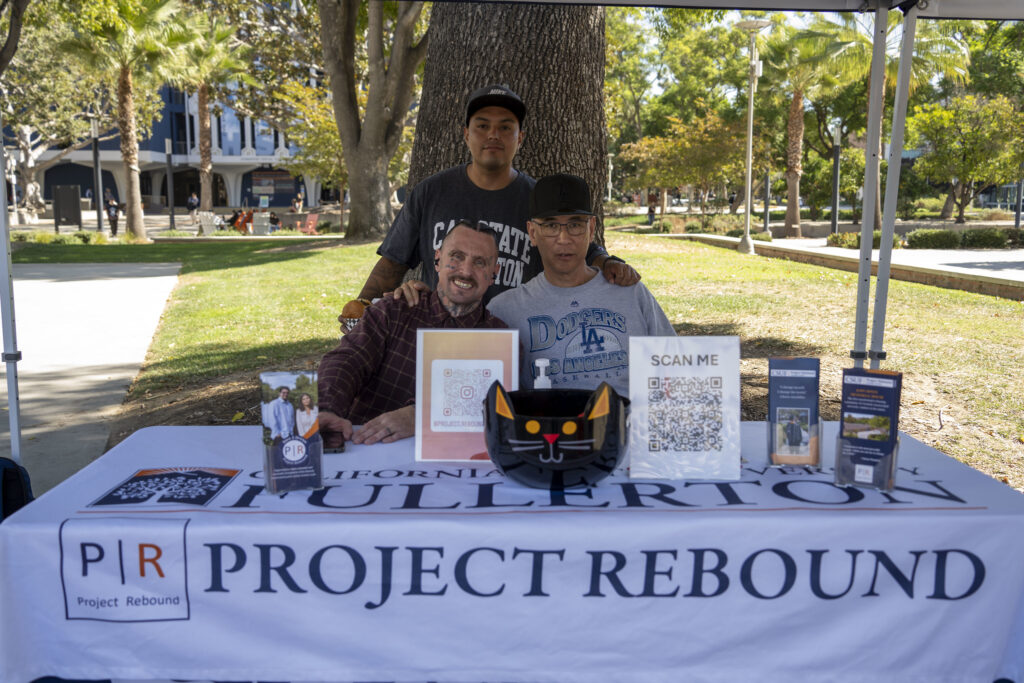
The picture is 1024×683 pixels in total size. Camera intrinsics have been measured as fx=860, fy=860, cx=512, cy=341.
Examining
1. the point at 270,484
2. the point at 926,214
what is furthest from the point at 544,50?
the point at 926,214

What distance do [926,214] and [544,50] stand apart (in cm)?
3940

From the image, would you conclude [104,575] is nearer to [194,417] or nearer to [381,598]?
[381,598]

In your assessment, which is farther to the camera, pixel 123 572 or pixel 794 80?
pixel 794 80

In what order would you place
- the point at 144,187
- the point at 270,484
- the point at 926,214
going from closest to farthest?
the point at 270,484
the point at 926,214
the point at 144,187

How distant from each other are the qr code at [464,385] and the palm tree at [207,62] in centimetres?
2586

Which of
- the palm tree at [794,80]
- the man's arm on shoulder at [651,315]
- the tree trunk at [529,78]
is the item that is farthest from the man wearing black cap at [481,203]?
the palm tree at [794,80]

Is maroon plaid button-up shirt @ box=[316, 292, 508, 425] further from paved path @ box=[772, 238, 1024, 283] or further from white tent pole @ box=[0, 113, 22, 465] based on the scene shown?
paved path @ box=[772, 238, 1024, 283]

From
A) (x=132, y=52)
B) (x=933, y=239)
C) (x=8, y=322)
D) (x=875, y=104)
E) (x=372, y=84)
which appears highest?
(x=132, y=52)

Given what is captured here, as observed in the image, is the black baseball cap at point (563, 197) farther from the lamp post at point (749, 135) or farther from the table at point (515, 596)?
the lamp post at point (749, 135)

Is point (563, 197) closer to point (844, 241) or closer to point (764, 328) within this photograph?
point (764, 328)

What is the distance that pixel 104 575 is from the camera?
1.89m

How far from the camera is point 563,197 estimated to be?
2830 mm

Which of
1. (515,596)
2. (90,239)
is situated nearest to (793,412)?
(515,596)

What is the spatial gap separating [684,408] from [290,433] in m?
1.00
